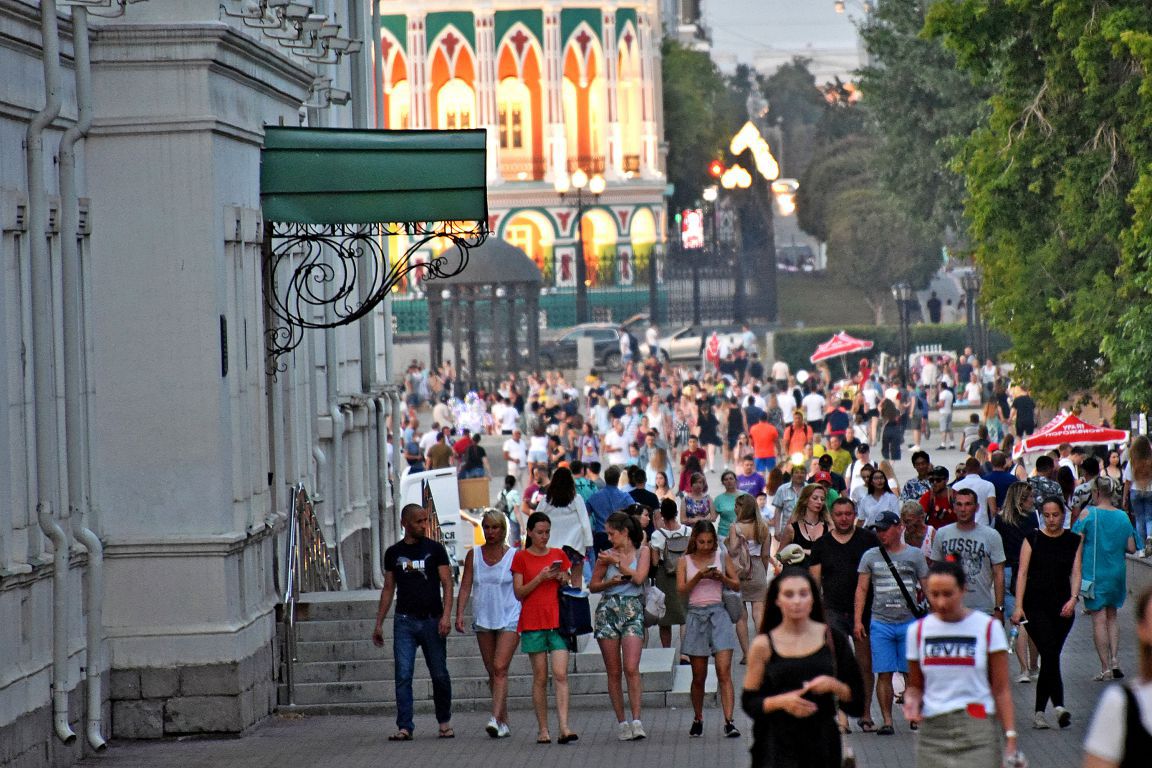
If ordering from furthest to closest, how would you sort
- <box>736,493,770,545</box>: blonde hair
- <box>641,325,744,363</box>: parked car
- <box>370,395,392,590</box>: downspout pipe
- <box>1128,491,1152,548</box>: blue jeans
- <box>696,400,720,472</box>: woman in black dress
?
<box>641,325,744,363</box>: parked car
<box>696,400,720,472</box>: woman in black dress
<box>370,395,392,590</box>: downspout pipe
<box>1128,491,1152,548</box>: blue jeans
<box>736,493,770,545</box>: blonde hair

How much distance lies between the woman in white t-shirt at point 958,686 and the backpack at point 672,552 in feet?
24.3

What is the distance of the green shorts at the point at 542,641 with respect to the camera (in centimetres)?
1325

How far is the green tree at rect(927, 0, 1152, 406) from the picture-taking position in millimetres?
22891

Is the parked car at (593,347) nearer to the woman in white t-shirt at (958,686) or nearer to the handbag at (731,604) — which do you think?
the handbag at (731,604)

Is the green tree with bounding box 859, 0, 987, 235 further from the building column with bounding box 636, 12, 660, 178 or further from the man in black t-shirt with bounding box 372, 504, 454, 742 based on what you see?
the man in black t-shirt with bounding box 372, 504, 454, 742

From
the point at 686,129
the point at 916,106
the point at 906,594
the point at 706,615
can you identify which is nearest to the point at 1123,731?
the point at 906,594

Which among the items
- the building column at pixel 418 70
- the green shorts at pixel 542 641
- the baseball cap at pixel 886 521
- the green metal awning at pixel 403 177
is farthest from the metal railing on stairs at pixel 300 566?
the building column at pixel 418 70

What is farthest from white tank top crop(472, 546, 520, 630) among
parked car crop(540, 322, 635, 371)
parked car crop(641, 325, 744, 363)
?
parked car crop(641, 325, 744, 363)

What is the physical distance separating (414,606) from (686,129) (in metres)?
79.8

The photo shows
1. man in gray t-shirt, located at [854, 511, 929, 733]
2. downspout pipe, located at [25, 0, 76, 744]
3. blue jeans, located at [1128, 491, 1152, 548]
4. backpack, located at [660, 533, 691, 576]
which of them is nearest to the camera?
downspout pipe, located at [25, 0, 76, 744]

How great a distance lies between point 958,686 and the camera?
826cm

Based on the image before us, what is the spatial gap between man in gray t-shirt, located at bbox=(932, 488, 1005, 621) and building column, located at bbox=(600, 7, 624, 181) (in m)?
65.0

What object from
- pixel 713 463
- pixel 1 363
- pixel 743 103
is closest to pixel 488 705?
pixel 1 363

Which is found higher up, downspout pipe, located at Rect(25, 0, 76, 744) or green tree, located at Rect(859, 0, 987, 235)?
green tree, located at Rect(859, 0, 987, 235)
